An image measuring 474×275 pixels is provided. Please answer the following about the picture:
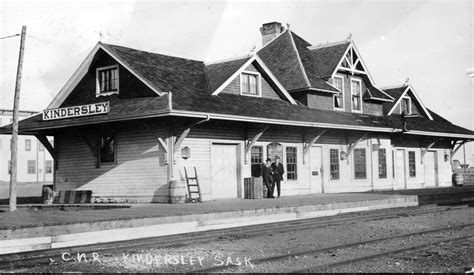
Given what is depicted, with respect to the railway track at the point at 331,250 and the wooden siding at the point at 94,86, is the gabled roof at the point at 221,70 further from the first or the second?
the railway track at the point at 331,250

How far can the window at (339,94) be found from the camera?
2806cm

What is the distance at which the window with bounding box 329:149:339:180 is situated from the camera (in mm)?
26234

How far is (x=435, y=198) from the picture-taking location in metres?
23.8

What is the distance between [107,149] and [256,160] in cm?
563

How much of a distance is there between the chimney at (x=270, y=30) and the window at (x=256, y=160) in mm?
11348

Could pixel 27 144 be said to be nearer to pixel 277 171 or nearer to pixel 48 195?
pixel 48 195

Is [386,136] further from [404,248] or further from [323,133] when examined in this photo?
[404,248]

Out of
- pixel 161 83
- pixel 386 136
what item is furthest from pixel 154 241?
pixel 386 136

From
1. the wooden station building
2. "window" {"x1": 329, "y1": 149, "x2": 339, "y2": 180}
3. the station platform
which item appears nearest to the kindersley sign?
the wooden station building

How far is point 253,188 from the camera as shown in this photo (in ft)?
69.9

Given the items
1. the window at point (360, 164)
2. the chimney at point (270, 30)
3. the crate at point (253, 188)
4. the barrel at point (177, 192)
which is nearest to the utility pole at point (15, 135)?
the barrel at point (177, 192)

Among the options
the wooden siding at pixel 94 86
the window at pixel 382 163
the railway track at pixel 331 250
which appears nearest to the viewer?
the railway track at pixel 331 250

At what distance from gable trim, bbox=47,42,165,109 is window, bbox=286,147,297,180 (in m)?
6.53

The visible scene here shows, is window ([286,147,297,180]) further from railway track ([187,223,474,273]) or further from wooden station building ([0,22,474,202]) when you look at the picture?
railway track ([187,223,474,273])
